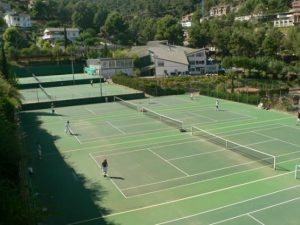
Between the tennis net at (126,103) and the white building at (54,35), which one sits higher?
the white building at (54,35)

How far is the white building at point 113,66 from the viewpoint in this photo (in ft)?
217

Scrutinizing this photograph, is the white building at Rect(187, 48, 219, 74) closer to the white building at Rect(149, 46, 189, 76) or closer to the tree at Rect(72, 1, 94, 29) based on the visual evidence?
the white building at Rect(149, 46, 189, 76)

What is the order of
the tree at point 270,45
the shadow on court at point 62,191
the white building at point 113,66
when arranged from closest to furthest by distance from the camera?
the shadow on court at point 62,191 < the white building at point 113,66 < the tree at point 270,45

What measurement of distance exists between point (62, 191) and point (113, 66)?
49.7m

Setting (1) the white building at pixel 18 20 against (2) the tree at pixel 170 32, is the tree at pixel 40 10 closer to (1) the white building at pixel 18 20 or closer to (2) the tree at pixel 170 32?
(1) the white building at pixel 18 20

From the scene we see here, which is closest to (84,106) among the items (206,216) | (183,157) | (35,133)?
(35,133)

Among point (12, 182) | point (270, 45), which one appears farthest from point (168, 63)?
point (12, 182)

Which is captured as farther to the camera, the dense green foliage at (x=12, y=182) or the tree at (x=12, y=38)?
the tree at (x=12, y=38)

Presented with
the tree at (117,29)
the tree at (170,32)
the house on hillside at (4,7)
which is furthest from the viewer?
the house on hillside at (4,7)

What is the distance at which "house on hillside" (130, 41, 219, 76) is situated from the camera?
70.6 metres

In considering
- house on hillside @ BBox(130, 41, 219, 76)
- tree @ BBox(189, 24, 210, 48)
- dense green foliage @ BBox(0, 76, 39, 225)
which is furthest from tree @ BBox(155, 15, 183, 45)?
dense green foliage @ BBox(0, 76, 39, 225)

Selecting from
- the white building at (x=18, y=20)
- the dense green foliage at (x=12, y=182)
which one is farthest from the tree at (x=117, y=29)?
the dense green foliage at (x=12, y=182)

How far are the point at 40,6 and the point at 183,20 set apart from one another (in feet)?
181

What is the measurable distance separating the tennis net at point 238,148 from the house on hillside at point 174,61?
4088cm
